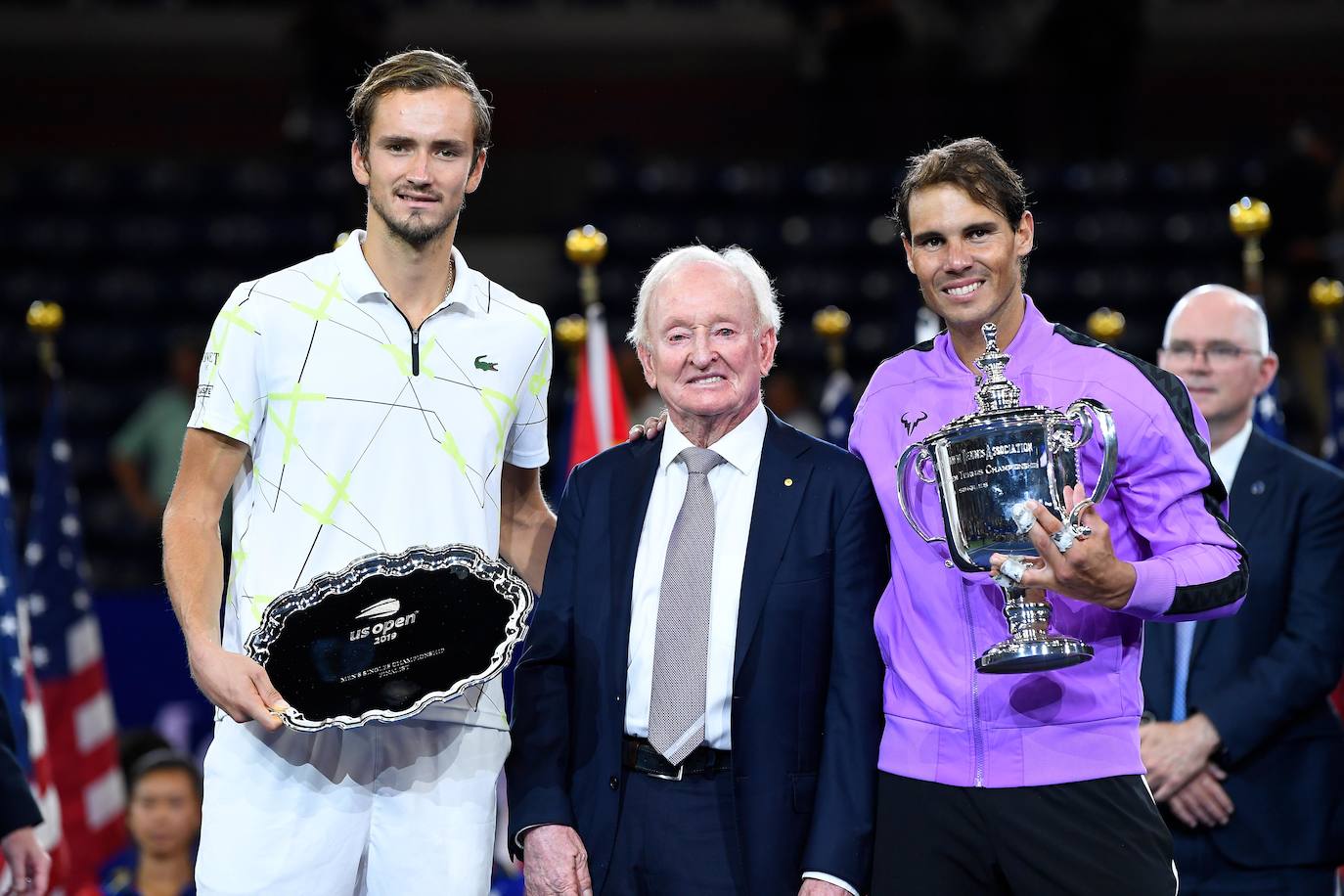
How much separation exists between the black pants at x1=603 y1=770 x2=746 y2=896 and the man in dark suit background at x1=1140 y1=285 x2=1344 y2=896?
124cm

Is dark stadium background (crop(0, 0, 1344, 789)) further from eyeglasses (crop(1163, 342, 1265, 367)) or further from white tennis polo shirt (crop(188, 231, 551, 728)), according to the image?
white tennis polo shirt (crop(188, 231, 551, 728))

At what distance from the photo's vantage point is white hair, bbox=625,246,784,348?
2.83 m

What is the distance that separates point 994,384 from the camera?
8.38 feet

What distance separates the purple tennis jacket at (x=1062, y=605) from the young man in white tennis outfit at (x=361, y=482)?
74 cm

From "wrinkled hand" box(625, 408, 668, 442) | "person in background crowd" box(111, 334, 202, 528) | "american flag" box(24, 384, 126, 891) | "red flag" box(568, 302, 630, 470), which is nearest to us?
"wrinkled hand" box(625, 408, 668, 442)

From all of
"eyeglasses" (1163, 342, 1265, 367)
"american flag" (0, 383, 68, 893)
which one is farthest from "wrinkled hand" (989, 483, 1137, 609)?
"american flag" (0, 383, 68, 893)

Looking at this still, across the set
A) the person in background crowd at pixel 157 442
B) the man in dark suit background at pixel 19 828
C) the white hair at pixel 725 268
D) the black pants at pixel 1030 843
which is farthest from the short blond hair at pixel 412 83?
the person in background crowd at pixel 157 442

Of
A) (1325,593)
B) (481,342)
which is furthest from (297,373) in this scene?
(1325,593)

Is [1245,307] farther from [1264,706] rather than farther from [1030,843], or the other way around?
[1030,843]

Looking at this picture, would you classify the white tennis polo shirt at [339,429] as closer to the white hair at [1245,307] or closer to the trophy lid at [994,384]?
the trophy lid at [994,384]

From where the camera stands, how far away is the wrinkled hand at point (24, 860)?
11.3 feet

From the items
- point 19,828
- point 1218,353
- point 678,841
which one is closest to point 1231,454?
point 1218,353

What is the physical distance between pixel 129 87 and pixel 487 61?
2.90 meters

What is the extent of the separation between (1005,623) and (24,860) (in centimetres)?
222
